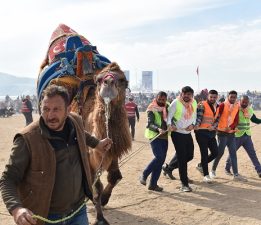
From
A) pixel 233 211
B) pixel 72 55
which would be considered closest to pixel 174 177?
pixel 233 211

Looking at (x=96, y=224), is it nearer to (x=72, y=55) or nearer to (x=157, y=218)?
(x=157, y=218)

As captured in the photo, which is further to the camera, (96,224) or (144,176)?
(144,176)

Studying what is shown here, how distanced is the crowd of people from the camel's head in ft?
5.32

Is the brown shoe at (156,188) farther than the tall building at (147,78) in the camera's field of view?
No

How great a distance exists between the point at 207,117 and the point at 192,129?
88 centimetres

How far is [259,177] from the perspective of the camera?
29.8 ft

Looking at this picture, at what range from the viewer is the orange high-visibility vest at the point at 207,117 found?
336 inches

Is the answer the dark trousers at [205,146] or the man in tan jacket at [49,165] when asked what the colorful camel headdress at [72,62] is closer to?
the dark trousers at [205,146]

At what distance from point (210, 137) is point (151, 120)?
134 cm

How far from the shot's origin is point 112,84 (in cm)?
604

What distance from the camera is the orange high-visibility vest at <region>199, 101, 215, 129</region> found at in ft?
28.0

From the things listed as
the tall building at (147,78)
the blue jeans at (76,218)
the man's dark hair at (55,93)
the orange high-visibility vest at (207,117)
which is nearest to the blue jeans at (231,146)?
the orange high-visibility vest at (207,117)

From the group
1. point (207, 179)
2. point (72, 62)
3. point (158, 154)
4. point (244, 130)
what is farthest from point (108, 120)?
point (244, 130)

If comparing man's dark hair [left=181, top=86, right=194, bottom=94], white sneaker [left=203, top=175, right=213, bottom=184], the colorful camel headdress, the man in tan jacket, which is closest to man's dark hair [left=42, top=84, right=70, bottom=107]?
the man in tan jacket
